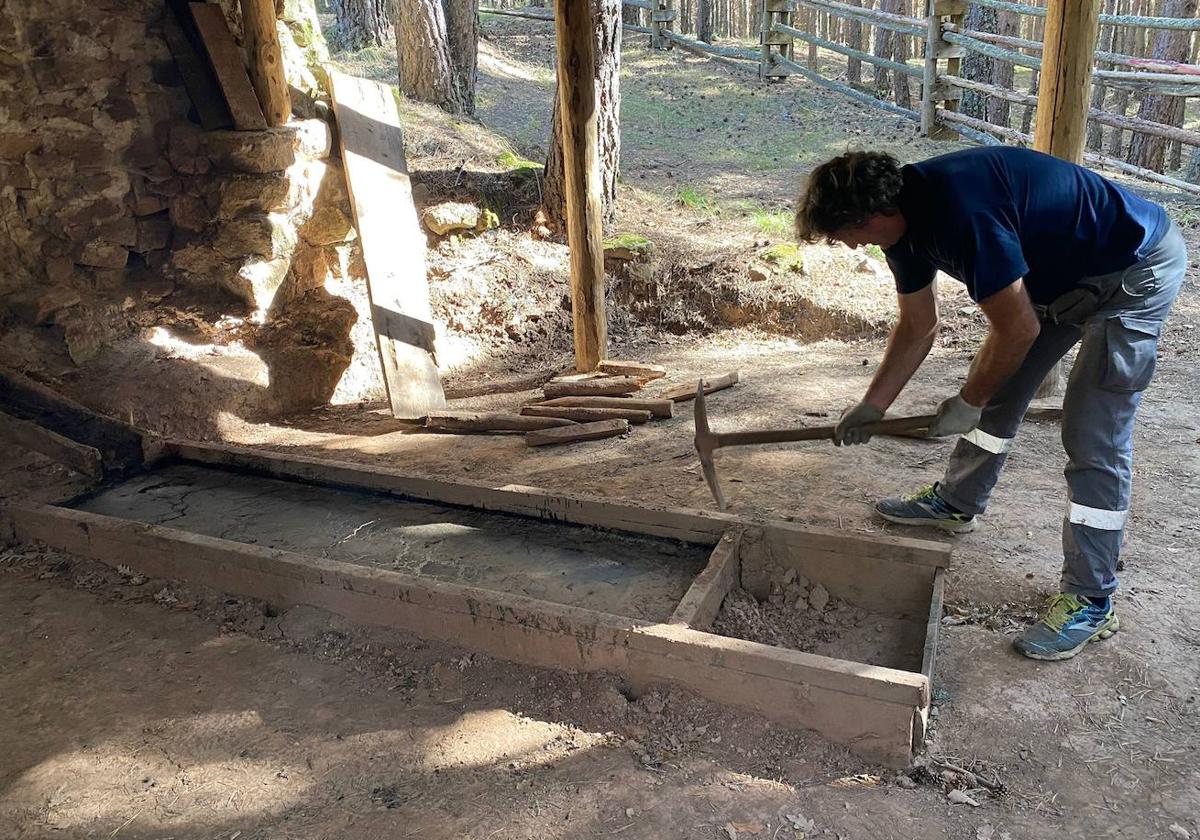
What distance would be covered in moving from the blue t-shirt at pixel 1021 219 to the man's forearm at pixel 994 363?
19 cm

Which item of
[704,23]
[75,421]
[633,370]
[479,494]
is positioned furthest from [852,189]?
[704,23]

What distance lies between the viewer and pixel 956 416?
9.87 ft

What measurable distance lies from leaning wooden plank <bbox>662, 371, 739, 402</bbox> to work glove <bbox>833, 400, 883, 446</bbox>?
2211mm

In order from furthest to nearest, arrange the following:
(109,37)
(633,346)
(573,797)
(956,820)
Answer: (633,346) < (109,37) < (573,797) < (956,820)

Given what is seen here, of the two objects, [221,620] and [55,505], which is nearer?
[221,620]

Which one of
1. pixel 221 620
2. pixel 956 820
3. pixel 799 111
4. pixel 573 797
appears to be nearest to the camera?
pixel 956 820

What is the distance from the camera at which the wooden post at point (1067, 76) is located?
4410 mm

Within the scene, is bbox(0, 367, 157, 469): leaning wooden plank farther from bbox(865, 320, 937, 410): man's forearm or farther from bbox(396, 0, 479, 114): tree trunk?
bbox(396, 0, 479, 114): tree trunk

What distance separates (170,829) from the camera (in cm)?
246

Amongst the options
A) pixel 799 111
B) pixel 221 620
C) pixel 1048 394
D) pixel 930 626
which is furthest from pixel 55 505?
pixel 799 111

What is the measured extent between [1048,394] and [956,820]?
333cm

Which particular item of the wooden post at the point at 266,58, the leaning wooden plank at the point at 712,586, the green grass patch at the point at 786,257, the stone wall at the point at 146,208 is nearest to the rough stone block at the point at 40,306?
the stone wall at the point at 146,208

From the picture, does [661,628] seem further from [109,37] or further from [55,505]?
[109,37]

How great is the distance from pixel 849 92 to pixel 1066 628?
34.7ft
